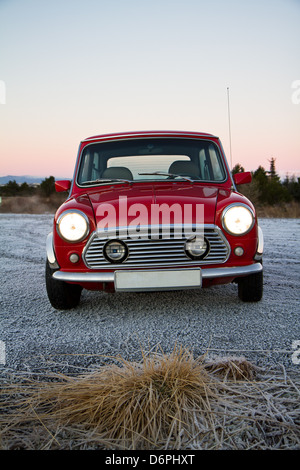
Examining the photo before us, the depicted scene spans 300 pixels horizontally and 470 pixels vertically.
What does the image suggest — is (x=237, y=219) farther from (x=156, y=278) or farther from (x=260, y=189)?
(x=260, y=189)

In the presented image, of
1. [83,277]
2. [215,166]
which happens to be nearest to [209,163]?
[215,166]

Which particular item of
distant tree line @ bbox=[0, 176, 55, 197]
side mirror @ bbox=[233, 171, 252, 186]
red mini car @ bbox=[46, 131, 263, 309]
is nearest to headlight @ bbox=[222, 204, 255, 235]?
red mini car @ bbox=[46, 131, 263, 309]

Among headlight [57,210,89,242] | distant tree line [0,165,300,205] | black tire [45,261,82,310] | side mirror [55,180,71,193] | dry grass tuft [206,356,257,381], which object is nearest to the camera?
dry grass tuft [206,356,257,381]

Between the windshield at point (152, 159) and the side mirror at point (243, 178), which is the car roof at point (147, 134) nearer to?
the windshield at point (152, 159)

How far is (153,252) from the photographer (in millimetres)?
2525

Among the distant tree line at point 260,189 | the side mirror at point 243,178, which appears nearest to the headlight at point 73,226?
the side mirror at point 243,178

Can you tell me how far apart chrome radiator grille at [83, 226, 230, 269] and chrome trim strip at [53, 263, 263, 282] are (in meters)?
0.06

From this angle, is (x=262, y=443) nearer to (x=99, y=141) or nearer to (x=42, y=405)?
(x=42, y=405)

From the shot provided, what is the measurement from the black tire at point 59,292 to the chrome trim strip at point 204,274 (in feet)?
0.49

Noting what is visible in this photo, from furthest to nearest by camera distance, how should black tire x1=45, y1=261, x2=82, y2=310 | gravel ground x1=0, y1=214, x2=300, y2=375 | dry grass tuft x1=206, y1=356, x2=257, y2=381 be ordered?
1. black tire x1=45, y1=261, x2=82, y2=310
2. gravel ground x1=0, y1=214, x2=300, y2=375
3. dry grass tuft x1=206, y1=356, x2=257, y2=381

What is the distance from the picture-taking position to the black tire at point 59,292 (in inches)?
110

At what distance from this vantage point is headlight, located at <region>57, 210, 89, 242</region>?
259 centimetres

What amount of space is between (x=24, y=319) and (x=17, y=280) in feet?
4.57

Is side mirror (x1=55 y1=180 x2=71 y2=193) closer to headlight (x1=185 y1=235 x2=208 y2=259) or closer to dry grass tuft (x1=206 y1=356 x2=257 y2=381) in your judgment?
headlight (x1=185 y1=235 x2=208 y2=259)
